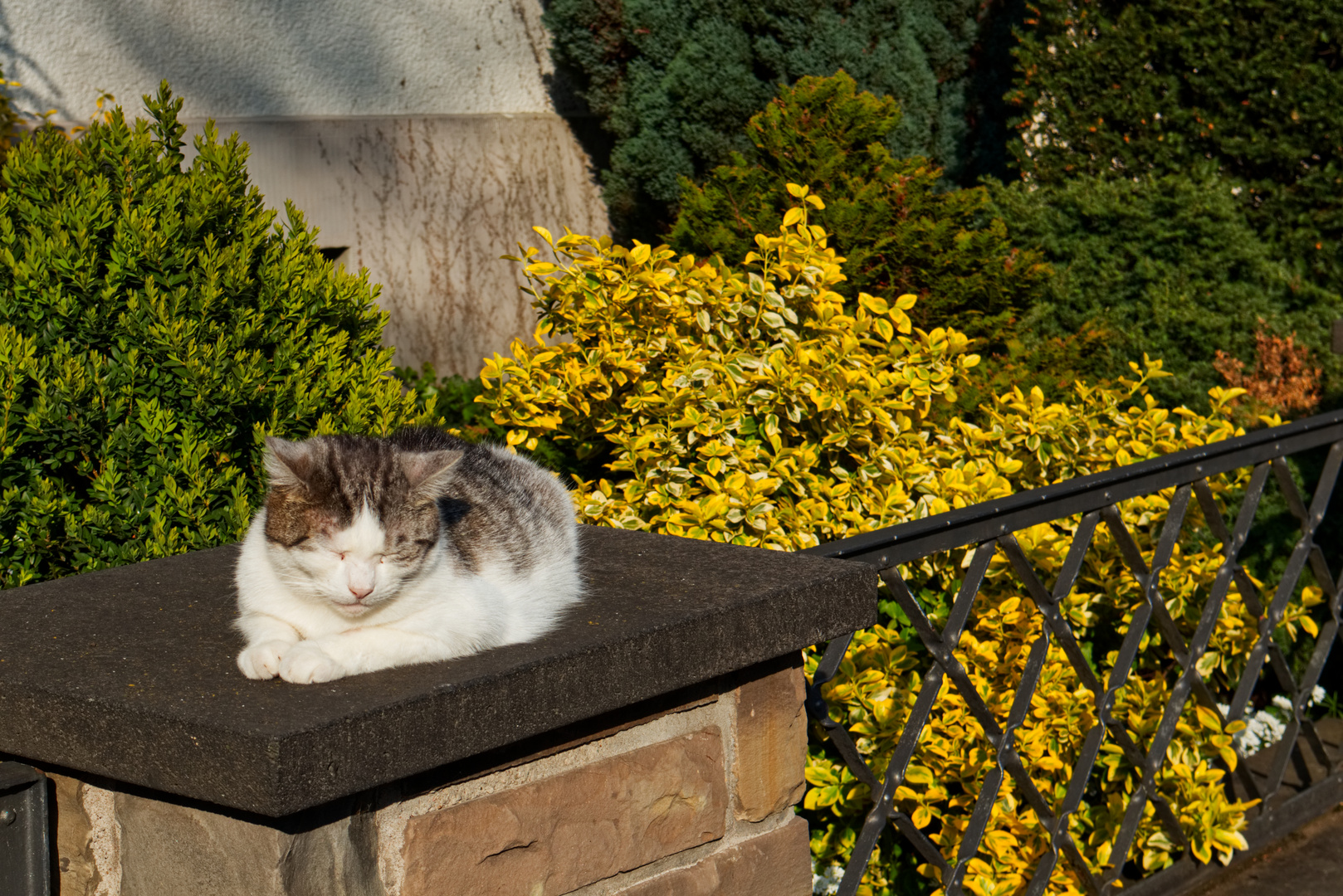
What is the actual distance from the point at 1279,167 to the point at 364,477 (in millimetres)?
5781

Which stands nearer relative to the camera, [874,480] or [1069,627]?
[1069,627]

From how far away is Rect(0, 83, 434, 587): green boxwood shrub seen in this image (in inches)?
99.0

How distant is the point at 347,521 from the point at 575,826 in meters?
0.55

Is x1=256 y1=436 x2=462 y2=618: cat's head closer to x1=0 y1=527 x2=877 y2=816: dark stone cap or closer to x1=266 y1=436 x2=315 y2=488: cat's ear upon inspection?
x1=266 y1=436 x2=315 y2=488: cat's ear

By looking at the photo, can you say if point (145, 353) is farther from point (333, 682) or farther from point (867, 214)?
point (867, 214)

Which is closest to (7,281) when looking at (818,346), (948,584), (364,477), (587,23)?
(364,477)

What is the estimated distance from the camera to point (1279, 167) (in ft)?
20.0

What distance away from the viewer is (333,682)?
1.58 m

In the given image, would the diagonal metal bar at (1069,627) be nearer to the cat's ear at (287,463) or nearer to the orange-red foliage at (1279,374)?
the cat's ear at (287,463)

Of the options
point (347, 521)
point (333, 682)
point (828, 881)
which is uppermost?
point (347, 521)

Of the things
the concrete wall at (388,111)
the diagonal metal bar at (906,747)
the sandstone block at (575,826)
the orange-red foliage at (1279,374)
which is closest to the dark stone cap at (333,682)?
the sandstone block at (575,826)

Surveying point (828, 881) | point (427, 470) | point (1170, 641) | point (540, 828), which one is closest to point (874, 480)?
point (1170, 641)

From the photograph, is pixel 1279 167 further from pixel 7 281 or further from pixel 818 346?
pixel 7 281

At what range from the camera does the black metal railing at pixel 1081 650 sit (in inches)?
92.8
